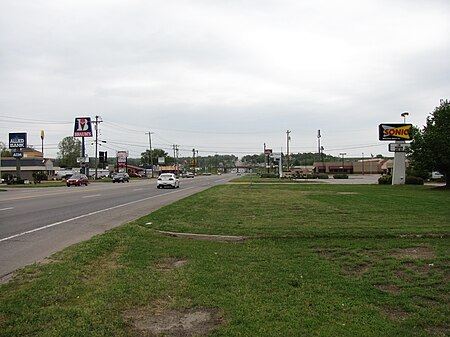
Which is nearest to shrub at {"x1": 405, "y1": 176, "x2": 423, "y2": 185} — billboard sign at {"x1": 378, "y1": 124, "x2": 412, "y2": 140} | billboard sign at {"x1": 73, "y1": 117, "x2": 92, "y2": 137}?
billboard sign at {"x1": 378, "y1": 124, "x2": 412, "y2": 140}

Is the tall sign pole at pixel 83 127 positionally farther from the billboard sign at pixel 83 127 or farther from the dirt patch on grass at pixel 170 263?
the dirt patch on grass at pixel 170 263

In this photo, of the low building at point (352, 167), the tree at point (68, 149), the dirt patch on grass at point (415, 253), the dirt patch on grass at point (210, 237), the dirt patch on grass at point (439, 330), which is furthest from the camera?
the tree at point (68, 149)

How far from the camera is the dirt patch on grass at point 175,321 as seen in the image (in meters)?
4.42

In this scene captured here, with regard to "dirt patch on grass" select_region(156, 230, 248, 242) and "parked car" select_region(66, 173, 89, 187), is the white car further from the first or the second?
"dirt patch on grass" select_region(156, 230, 248, 242)

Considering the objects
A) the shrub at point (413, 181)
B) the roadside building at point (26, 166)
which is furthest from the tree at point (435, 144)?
the roadside building at point (26, 166)

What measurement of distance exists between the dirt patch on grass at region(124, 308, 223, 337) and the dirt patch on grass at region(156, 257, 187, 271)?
7.15 ft

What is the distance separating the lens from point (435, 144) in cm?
3319

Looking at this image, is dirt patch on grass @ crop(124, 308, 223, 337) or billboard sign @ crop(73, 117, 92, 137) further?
billboard sign @ crop(73, 117, 92, 137)

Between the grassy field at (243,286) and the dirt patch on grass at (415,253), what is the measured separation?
0.02 m

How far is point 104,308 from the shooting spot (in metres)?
5.02

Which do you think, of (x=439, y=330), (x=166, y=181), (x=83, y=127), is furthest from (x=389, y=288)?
(x=83, y=127)

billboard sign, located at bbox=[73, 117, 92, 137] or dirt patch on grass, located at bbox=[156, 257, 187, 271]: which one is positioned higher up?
billboard sign, located at bbox=[73, 117, 92, 137]

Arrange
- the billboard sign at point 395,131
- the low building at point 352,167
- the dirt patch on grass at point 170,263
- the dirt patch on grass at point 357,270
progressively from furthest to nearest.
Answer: the low building at point 352,167 → the billboard sign at point 395,131 → the dirt patch on grass at point 170,263 → the dirt patch on grass at point 357,270

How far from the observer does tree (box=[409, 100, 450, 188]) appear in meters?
33.0
